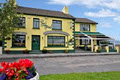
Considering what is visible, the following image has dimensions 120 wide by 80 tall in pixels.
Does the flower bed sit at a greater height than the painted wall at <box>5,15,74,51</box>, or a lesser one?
lesser

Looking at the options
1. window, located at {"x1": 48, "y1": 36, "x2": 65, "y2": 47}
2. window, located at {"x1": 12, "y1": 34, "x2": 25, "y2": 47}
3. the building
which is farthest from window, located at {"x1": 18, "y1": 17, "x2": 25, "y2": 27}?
window, located at {"x1": 48, "y1": 36, "x2": 65, "y2": 47}

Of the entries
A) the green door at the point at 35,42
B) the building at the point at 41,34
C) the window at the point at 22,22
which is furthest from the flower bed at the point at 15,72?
the green door at the point at 35,42

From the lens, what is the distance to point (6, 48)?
1820 cm

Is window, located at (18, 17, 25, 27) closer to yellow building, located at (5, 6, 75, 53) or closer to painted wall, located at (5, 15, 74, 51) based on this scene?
yellow building, located at (5, 6, 75, 53)

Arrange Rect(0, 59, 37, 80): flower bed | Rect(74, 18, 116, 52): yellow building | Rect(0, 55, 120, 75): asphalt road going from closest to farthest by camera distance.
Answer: Rect(0, 59, 37, 80): flower bed
Rect(0, 55, 120, 75): asphalt road
Rect(74, 18, 116, 52): yellow building

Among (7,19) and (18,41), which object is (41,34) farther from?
(7,19)

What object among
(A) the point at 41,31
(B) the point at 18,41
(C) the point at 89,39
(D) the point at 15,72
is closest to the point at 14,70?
(D) the point at 15,72

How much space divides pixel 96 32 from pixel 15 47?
55.0ft

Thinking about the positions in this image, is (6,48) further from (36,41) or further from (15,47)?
(36,41)

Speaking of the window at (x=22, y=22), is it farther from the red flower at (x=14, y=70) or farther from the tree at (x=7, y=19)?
the red flower at (x=14, y=70)

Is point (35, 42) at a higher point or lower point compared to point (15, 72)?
higher

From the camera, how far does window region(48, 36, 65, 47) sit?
20.9 meters

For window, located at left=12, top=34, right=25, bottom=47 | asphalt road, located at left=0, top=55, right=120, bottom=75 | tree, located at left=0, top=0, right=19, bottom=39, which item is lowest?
asphalt road, located at left=0, top=55, right=120, bottom=75

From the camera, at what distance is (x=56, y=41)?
21391 millimetres
